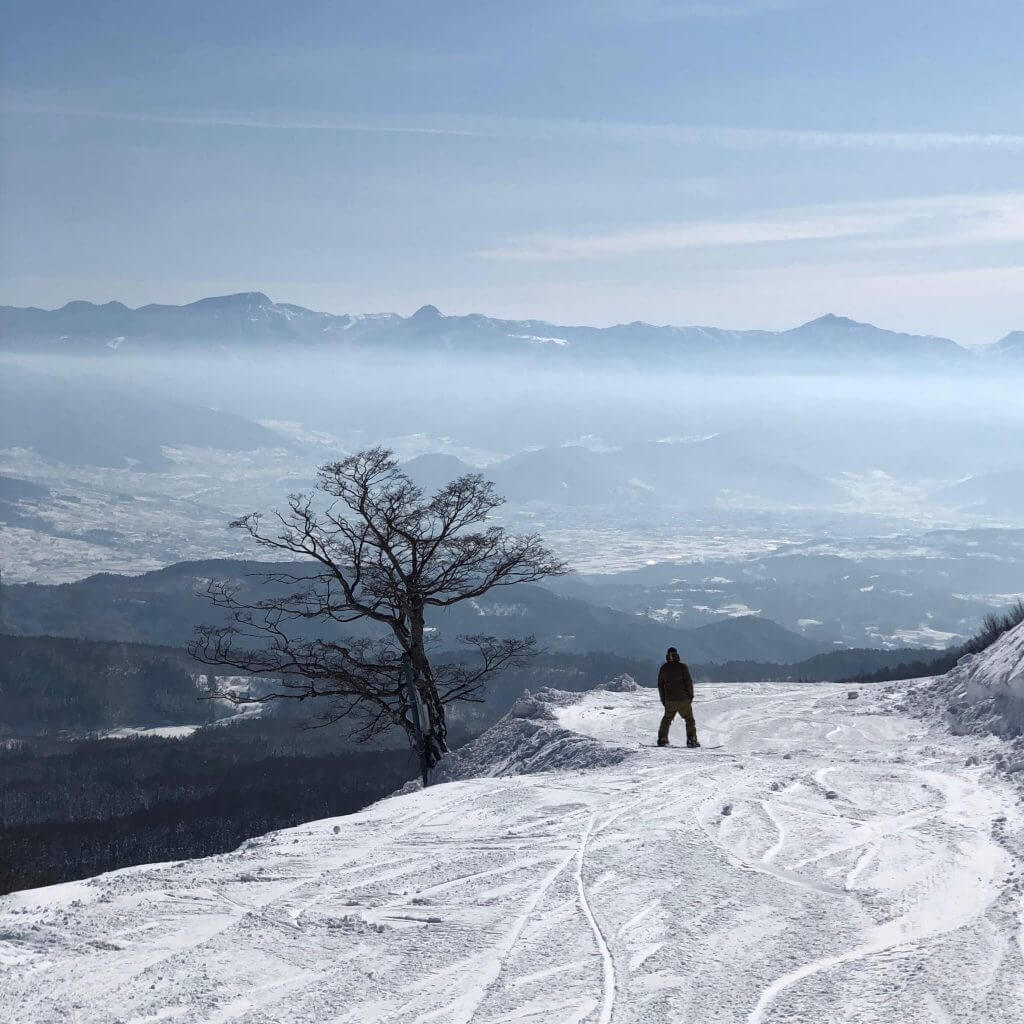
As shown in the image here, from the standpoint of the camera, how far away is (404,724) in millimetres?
21281

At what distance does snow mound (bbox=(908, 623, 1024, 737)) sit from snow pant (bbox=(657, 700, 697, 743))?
14.4 ft

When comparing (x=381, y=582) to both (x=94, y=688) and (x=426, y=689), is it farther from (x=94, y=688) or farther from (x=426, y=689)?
(x=94, y=688)

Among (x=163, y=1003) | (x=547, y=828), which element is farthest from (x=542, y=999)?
(x=547, y=828)

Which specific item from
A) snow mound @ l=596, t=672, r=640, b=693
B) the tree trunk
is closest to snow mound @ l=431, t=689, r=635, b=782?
the tree trunk

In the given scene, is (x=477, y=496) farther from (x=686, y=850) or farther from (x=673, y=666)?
(x=686, y=850)

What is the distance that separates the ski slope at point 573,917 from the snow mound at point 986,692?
442 centimetres

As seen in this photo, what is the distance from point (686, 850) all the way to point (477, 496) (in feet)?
43.6

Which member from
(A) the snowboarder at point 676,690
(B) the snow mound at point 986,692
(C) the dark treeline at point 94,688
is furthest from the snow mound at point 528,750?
(C) the dark treeline at point 94,688

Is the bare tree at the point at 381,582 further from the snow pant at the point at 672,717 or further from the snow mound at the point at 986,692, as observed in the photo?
the snow mound at the point at 986,692

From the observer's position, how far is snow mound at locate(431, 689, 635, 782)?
16.5m

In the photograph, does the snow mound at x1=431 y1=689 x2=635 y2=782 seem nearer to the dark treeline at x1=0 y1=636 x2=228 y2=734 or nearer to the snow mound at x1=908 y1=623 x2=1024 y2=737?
the snow mound at x1=908 y1=623 x2=1024 y2=737

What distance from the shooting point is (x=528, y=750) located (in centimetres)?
1916

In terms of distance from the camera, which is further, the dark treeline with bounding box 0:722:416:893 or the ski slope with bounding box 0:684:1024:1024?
the dark treeline with bounding box 0:722:416:893

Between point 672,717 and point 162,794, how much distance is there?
330 ft
